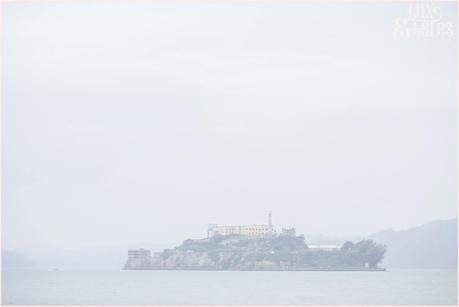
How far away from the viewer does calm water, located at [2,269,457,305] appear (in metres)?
22.2

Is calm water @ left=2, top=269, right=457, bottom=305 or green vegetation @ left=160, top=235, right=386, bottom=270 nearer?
calm water @ left=2, top=269, right=457, bottom=305

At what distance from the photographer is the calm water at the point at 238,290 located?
22.2 metres

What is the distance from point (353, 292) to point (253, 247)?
13.7m

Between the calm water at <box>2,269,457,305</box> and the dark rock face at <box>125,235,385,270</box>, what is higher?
the dark rock face at <box>125,235,385,270</box>

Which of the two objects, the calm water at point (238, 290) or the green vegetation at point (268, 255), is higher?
the green vegetation at point (268, 255)

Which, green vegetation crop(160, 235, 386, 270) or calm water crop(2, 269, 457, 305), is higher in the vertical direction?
green vegetation crop(160, 235, 386, 270)

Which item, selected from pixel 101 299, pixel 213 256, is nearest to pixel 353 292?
pixel 101 299

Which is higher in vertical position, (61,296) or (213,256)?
(213,256)

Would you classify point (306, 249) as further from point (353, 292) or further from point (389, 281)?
point (353, 292)

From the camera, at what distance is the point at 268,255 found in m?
39.4

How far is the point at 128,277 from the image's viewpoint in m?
36.7

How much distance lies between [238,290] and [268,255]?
1217cm

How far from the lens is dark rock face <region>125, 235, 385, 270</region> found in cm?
3788

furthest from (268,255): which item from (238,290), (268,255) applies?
(238,290)
